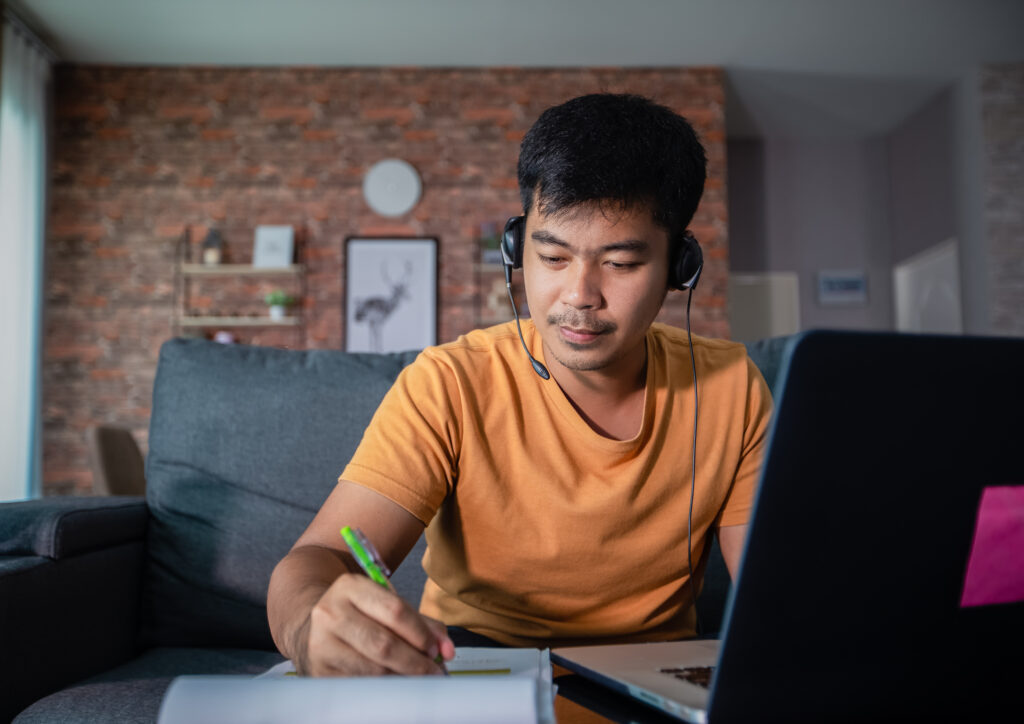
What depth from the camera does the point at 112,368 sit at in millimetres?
4895

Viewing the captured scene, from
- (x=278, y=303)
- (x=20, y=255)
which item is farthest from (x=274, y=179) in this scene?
(x=20, y=255)

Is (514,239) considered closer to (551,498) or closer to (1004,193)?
(551,498)

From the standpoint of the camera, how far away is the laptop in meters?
0.42

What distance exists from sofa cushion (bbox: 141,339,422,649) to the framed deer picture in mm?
3448

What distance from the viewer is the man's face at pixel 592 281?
3.15ft

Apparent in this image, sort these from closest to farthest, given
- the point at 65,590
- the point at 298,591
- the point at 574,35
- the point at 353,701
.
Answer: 1. the point at 353,701
2. the point at 298,591
3. the point at 65,590
4. the point at 574,35

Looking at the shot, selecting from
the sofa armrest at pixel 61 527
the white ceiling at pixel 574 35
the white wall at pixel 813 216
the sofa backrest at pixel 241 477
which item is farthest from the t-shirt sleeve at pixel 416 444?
the white wall at pixel 813 216

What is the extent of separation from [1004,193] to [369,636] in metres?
5.64

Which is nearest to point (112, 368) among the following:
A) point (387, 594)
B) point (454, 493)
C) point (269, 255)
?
point (269, 255)

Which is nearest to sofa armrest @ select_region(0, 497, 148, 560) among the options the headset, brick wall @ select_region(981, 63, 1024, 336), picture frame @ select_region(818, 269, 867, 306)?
the headset

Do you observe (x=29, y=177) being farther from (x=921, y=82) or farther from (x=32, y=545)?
(x=921, y=82)

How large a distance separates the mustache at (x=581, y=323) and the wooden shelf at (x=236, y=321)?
4208mm

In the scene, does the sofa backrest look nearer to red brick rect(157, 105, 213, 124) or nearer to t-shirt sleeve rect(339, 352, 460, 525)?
t-shirt sleeve rect(339, 352, 460, 525)

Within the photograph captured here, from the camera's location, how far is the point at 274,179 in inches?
200
